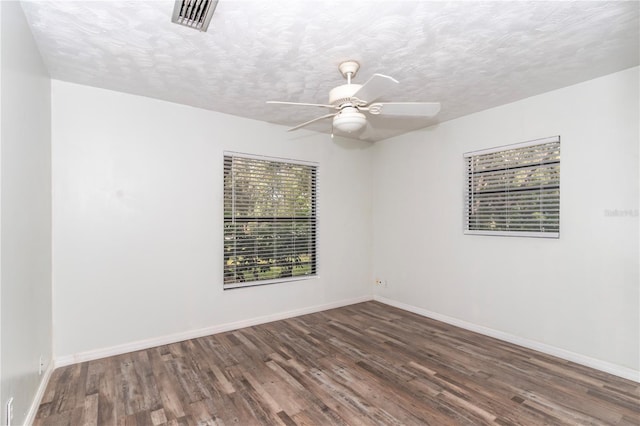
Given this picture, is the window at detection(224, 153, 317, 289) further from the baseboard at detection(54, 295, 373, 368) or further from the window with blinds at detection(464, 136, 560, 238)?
the window with blinds at detection(464, 136, 560, 238)

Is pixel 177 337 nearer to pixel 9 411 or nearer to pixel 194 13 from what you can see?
pixel 9 411

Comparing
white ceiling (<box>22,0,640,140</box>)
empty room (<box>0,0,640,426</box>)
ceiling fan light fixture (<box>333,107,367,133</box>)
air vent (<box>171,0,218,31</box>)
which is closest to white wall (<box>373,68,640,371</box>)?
empty room (<box>0,0,640,426</box>)

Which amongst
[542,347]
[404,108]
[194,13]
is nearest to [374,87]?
[404,108]

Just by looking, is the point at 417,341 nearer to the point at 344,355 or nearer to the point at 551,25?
the point at 344,355

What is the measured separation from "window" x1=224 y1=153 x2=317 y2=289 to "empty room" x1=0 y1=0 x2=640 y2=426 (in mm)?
31

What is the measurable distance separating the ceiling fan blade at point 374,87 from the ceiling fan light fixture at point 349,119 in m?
0.11

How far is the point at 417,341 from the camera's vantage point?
3424 mm

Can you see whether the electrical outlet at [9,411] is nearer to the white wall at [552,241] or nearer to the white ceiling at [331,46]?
the white ceiling at [331,46]

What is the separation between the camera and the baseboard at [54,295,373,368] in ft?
9.77

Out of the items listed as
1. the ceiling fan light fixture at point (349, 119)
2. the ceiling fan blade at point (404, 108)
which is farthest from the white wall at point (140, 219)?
the ceiling fan blade at point (404, 108)

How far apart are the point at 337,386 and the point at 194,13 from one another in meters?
2.86

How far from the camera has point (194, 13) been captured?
6.35 ft

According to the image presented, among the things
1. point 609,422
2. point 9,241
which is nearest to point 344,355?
point 609,422

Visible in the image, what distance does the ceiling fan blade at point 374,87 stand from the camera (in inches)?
75.5
